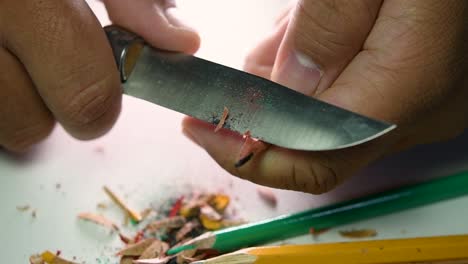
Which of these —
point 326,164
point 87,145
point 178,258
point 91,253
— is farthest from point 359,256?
point 87,145

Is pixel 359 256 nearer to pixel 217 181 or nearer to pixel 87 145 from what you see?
pixel 217 181

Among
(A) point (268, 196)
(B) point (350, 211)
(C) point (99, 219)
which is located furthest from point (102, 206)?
(B) point (350, 211)

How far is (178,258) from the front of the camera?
83cm

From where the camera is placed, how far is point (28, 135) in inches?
36.0

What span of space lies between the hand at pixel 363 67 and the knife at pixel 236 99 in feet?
0.16

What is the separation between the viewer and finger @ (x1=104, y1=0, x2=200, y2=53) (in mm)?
847

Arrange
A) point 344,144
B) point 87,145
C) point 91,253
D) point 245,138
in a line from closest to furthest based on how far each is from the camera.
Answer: point 344,144 → point 245,138 → point 91,253 → point 87,145

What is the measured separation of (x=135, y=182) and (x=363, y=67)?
429 millimetres

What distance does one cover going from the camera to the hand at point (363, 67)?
2.41 ft

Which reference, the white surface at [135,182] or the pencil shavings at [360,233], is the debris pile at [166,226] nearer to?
the white surface at [135,182]

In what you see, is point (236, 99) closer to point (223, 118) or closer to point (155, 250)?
point (223, 118)

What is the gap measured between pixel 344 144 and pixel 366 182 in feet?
1.00

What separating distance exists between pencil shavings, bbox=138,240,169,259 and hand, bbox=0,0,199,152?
0.61 ft

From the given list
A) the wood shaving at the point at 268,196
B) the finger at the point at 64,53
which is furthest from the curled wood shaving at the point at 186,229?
the finger at the point at 64,53
